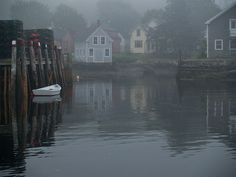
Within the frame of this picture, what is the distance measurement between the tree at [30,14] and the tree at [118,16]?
2117 cm

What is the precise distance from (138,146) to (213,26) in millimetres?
49595

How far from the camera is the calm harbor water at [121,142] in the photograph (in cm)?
1369

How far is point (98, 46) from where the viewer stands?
87.8 metres

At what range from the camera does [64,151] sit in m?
16.1

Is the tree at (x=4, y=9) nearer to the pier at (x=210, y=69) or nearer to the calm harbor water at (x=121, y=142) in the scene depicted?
the pier at (x=210, y=69)

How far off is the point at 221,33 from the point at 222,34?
0.18m

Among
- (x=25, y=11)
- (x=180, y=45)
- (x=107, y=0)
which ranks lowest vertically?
(x=180, y=45)

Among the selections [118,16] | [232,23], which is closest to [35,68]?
[232,23]

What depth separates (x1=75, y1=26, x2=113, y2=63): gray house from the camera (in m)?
87.0

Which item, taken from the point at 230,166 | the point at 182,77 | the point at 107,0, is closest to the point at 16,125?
the point at 230,166

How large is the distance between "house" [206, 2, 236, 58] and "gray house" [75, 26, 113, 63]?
86.0 feet

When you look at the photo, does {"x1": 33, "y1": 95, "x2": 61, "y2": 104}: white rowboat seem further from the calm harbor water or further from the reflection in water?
the calm harbor water

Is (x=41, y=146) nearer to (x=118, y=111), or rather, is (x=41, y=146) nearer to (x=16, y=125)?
(x=16, y=125)

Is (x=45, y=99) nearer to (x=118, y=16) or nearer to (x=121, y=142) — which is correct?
(x=121, y=142)
